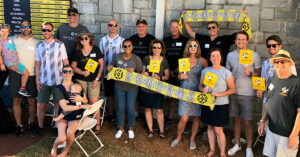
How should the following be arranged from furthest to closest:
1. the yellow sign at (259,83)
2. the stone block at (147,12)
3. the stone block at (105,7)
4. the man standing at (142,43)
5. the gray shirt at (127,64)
→ the stone block at (105,7) < the stone block at (147,12) < the man standing at (142,43) < the gray shirt at (127,64) < the yellow sign at (259,83)

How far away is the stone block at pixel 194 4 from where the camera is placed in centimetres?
554

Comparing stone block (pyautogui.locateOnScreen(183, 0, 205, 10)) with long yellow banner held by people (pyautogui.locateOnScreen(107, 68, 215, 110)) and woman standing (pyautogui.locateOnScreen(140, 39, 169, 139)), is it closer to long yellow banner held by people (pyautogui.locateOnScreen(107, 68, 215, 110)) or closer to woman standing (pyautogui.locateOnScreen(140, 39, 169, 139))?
woman standing (pyautogui.locateOnScreen(140, 39, 169, 139))

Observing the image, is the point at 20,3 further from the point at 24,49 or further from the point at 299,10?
the point at 299,10

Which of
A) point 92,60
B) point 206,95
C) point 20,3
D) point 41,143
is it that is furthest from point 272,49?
point 20,3

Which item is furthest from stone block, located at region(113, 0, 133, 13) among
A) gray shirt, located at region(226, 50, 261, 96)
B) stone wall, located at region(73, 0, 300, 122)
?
gray shirt, located at region(226, 50, 261, 96)

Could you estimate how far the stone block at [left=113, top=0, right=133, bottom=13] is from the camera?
6.07m

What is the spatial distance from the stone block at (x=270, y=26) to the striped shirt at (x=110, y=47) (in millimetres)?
2744

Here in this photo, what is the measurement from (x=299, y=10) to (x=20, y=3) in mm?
6135

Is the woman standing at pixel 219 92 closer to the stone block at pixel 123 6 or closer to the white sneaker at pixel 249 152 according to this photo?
the white sneaker at pixel 249 152

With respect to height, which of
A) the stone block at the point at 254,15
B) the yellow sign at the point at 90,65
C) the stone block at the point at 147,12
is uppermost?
the stone block at the point at 147,12

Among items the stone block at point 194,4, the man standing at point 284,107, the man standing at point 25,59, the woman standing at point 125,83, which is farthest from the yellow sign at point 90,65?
the man standing at point 284,107

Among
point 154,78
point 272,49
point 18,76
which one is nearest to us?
point 272,49

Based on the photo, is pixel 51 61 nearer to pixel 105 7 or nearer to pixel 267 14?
pixel 105 7

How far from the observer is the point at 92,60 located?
4.79 metres
